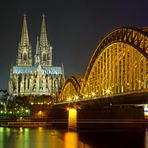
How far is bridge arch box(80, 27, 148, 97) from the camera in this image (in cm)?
8019

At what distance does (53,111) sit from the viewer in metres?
169

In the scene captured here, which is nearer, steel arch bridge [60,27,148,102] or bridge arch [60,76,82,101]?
steel arch bridge [60,27,148,102]

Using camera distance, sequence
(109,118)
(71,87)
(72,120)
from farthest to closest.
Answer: (71,87), (109,118), (72,120)

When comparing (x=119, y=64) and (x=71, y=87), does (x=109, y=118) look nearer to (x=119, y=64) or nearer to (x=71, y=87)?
(x=71, y=87)

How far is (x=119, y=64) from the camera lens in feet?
313

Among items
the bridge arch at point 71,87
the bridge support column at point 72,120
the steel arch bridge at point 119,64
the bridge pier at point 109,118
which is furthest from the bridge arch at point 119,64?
the bridge arch at point 71,87

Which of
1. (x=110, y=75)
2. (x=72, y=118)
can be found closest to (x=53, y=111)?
(x=72, y=118)

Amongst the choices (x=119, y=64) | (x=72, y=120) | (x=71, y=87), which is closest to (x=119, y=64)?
(x=119, y=64)

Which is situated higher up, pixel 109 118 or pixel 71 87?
pixel 71 87

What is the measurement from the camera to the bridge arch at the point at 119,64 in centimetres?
8019

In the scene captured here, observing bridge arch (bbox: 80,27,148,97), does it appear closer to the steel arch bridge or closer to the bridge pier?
the steel arch bridge

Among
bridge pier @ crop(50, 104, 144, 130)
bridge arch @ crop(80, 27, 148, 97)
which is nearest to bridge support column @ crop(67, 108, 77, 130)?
bridge arch @ crop(80, 27, 148, 97)

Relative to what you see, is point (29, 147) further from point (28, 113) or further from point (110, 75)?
point (28, 113)

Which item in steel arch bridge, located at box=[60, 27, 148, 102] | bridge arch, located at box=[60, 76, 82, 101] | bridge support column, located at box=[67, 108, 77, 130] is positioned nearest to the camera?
steel arch bridge, located at box=[60, 27, 148, 102]
